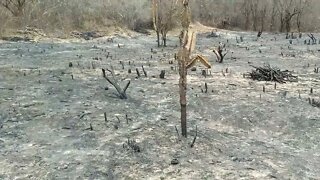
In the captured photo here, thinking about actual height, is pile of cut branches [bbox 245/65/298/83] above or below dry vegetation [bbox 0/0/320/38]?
below

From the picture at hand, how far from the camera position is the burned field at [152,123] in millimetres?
5484

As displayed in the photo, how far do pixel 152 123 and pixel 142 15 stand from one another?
14.6 metres

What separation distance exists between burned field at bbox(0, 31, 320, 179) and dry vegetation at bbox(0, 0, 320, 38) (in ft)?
21.2

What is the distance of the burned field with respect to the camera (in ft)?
18.0

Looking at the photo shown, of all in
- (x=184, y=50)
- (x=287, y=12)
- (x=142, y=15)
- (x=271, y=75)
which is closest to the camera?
(x=184, y=50)

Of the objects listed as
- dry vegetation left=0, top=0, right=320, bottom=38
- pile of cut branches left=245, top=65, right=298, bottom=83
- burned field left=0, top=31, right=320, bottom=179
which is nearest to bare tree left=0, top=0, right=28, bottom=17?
dry vegetation left=0, top=0, right=320, bottom=38

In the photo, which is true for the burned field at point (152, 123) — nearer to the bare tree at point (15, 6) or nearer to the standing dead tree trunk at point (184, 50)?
the standing dead tree trunk at point (184, 50)

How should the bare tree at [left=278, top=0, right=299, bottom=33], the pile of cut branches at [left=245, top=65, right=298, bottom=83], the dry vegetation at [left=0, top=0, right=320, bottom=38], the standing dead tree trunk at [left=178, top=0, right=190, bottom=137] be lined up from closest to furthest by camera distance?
the standing dead tree trunk at [left=178, top=0, right=190, bottom=137], the pile of cut branches at [left=245, top=65, right=298, bottom=83], the dry vegetation at [left=0, top=0, right=320, bottom=38], the bare tree at [left=278, top=0, right=299, bottom=33]

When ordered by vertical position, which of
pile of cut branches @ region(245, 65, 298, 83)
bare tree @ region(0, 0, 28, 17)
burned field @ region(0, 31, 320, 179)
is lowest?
burned field @ region(0, 31, 320, 179)

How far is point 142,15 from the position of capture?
2095 centimetres

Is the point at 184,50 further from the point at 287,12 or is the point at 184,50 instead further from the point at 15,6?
the point at 287,12

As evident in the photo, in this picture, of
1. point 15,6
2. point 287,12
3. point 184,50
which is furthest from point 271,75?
point 15,6

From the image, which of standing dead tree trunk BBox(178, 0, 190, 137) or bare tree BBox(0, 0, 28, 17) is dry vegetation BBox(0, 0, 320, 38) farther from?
standing dead tree trunk BBox(178, 0, 190, 137)

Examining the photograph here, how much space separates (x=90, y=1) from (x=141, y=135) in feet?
50.2
